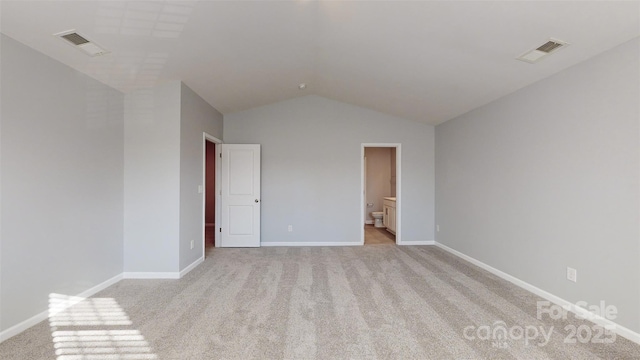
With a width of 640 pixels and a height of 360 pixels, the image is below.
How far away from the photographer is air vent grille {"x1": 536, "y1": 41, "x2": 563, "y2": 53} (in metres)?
2.39

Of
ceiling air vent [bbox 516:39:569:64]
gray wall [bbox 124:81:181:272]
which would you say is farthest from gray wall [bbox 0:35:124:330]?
ceiling air vent [bbox 516:39:569:64]

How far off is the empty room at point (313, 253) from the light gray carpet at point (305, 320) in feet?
0.07

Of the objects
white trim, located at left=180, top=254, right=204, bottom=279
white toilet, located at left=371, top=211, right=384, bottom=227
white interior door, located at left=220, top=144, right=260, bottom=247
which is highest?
white interior door, located at left=220, top=144, right=260, bottom=247

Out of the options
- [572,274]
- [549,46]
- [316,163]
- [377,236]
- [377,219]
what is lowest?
[377,236]

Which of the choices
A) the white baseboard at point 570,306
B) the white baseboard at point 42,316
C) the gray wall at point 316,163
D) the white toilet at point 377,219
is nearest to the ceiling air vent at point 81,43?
the white baseboard at point 42,316

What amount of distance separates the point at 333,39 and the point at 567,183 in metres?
2.80

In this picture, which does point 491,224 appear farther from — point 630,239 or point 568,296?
point 630,239

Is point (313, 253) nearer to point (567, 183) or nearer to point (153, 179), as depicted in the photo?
point (153, 179)

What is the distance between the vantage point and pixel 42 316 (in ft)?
8.09

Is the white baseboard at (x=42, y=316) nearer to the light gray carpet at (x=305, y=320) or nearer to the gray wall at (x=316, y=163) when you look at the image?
the light gray carpet at (x=305, y=320)

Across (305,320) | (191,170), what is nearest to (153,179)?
(191,170)

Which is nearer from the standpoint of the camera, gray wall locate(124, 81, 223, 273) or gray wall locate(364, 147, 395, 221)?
gray wall locate(124, 81, 223, 273)

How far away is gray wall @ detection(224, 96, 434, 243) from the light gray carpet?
1.57 m

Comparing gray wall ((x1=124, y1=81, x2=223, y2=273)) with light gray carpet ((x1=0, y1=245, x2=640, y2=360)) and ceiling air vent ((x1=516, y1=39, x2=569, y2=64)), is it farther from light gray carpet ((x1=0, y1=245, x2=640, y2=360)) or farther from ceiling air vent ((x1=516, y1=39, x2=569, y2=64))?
ceiling air vent ((x1=516, y1=39, x2=569, y2=64))
